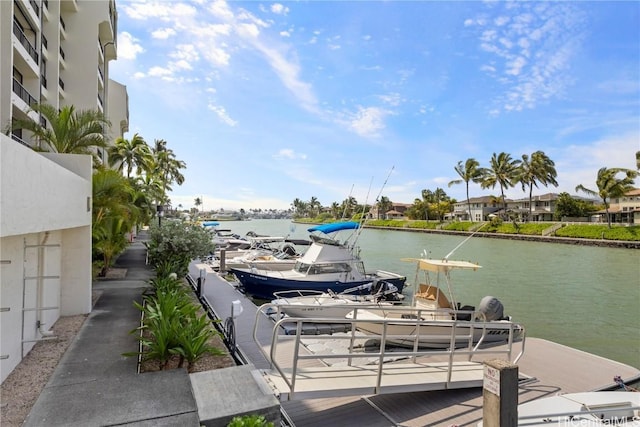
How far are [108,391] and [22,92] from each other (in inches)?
848

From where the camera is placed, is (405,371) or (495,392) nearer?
Answer: (495,392)

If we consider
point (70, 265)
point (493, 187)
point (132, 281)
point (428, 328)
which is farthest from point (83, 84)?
point (493, 187)

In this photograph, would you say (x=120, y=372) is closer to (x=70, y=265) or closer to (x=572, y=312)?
(x=70, y=265)

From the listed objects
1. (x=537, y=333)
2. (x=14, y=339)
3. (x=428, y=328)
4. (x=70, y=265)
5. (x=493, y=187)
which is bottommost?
(x=537, y=333)

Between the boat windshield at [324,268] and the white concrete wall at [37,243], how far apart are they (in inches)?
355

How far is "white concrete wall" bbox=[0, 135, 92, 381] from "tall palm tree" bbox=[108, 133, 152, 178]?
2457 centimetres

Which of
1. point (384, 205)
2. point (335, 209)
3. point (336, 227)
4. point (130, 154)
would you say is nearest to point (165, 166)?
point (130, 154)

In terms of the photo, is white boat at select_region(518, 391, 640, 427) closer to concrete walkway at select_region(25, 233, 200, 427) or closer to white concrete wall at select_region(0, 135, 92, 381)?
concrete walkway at select_region(25, 233, 200, 427)

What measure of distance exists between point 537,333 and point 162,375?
1302cm

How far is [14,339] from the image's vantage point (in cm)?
611

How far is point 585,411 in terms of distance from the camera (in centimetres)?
530

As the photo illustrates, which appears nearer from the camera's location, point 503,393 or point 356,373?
point 503,393

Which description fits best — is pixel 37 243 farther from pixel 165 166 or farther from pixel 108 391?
pixel 165 166

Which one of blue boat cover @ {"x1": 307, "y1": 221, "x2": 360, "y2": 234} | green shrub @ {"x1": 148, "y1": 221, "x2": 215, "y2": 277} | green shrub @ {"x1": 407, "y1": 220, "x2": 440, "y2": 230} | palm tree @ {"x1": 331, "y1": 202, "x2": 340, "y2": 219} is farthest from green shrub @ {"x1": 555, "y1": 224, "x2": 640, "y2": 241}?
palm tree @ {"x1": 331, "y1": 202, "x2": 340, "y2": 219}
